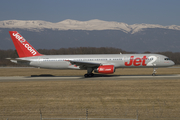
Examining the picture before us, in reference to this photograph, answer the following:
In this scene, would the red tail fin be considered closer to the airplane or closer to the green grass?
the airplane

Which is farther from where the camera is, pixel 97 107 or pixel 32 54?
pixel 32 54

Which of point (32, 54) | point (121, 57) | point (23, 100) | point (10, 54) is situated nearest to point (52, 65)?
point (32, 54)

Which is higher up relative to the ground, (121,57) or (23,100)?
(121,57)

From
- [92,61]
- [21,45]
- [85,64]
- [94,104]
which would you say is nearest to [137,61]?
[92,61]

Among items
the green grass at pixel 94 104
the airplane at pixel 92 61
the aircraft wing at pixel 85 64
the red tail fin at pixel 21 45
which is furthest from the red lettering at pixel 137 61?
the red tail fin at pixel 21 45

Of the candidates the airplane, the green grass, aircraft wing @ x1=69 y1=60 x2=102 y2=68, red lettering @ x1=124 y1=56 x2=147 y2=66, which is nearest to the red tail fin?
the airplane

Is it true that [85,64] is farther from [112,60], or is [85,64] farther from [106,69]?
[112,60]

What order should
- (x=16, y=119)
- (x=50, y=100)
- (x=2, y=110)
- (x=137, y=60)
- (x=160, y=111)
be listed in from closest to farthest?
(x=16, y=119)
(x=160, y=111)
(x=2, y=110)
(x=50, y=100)
(x=137, y=60)

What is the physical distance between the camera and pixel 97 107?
16.5 metres

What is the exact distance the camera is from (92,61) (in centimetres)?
3806

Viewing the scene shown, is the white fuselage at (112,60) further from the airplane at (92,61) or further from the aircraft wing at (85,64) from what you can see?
the aircraft wing at (85,64)

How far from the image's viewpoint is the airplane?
121 feet

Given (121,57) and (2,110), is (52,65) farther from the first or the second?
(2,110)

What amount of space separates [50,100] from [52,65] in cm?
2006
